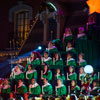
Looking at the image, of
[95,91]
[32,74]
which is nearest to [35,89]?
[32,74]

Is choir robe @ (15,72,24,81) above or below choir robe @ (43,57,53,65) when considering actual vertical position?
below

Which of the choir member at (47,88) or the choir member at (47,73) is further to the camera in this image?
the choir member at (47,73)

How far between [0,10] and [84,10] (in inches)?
267

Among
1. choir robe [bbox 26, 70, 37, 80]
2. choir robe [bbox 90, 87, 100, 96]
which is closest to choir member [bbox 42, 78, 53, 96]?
choir robe [bbox 26, 70, 37, 80]

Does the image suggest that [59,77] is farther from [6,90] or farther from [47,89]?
[6,90]

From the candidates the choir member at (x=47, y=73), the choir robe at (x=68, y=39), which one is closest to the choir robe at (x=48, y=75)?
the choir member at (x=47, y=73)

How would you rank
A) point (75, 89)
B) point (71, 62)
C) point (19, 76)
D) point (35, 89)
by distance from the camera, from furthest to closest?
point (19, 76) → point (71, 62) → point (35, 89) → point (75, 89)

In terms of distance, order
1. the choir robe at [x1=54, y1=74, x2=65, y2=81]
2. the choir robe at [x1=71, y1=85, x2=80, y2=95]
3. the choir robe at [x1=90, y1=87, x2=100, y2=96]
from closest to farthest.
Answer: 1. the choir robe at [x1=90, y1=87, x2=100, y2=96]
2. the choir robe at [x1=71, y1=85, x2=80, y2=95]
3. the choir robe at [x1=54, y1=74, x2=65, y2=81]

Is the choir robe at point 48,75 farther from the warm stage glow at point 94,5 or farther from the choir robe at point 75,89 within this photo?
the warm stage glow at point 94,5

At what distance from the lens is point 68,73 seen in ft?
52.4

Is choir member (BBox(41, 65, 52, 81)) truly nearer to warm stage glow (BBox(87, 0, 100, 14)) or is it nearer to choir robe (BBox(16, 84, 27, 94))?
choir robe (BBox(16, 84, 27, 94))

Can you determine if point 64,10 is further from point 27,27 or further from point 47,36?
point 27,27

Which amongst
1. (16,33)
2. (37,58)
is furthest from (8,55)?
(37,58)

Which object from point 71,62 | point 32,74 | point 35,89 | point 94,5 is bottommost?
point 35,89
